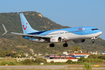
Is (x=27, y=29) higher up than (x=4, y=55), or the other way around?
(x=27, y=29)

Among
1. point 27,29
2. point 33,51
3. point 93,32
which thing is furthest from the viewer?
point 33,51

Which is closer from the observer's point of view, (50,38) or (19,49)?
(50,38)

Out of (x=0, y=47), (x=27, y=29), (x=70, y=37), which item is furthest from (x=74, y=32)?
(x=0, y=47)

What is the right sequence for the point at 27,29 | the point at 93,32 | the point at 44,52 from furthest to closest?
the point at 44,52
the point at 27,29
the point at 93,32

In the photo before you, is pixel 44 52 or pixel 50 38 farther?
pixel 44 52

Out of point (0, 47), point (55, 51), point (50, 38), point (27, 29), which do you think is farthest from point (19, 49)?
point (50, 38)

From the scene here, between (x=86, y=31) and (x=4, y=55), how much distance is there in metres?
98.3

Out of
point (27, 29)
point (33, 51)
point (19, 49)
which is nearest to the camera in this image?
point (27, 29)

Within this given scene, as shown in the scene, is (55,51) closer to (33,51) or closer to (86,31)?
(33,51)

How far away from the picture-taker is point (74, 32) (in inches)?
2255

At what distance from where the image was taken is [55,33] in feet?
200

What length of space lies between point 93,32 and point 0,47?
108885 mm

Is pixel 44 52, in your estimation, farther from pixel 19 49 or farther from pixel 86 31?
pixel 86 31

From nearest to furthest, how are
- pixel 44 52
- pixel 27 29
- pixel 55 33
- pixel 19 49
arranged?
pixel 55 33 < pixel 27 29 < pixel 44 52 < pixel 19 49
